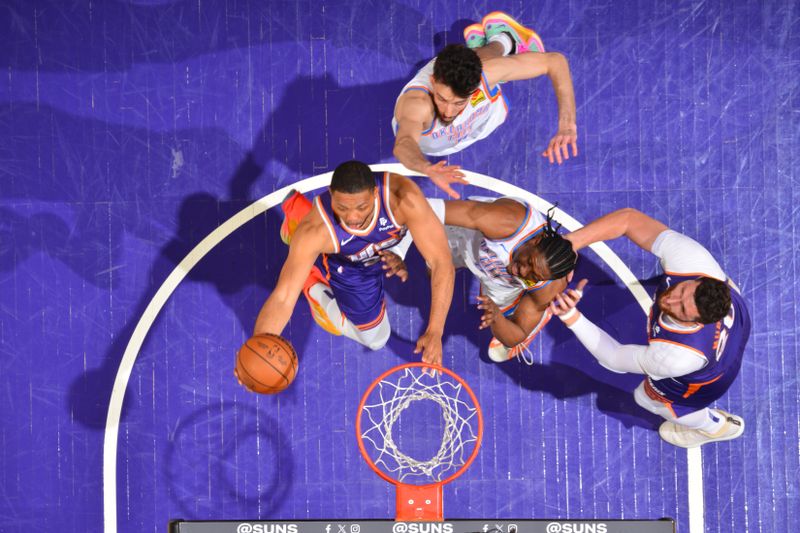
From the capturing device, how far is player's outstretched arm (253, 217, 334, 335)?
5145 millimetres

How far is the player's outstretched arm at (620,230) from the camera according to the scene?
5.58 m

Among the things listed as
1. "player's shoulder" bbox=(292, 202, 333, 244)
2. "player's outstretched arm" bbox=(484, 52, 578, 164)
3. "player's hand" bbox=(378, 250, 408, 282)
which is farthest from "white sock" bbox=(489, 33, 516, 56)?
"player's shoulder" bbox=(292, 202, 333, 244)

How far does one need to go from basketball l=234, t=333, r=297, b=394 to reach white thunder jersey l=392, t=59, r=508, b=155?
6.70ft

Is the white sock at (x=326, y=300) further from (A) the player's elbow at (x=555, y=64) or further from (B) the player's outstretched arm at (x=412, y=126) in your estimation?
(A) the player's elbow at (x=555, y=64)

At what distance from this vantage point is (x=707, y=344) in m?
5.07

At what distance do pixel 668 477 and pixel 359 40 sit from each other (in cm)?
480

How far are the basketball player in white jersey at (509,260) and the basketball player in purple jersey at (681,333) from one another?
0.30 m

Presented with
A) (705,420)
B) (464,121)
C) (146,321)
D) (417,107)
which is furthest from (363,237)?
(705,420)

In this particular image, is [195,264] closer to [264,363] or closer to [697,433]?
[264,363]

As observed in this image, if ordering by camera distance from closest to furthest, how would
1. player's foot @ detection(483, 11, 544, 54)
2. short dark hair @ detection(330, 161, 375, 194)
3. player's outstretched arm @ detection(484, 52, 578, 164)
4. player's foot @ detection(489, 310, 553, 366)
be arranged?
short dark hair @ detection(330, 161, 375, 194) < player's outstretched arm @ detection(484, 52, 578, 164) < player's foot @ detection(489, 310, 553, 366) < player's foot @ detection(483, 11, 544, 54)

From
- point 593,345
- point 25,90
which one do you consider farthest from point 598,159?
point 25,90

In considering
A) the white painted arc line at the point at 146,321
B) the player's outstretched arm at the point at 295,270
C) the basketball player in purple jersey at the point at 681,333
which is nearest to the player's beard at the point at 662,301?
the basketball player in purple jersey at the point at 681,333

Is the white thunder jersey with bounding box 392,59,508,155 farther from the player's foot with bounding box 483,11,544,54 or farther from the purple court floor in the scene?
the player's foot with bounding box 483,11,544,54

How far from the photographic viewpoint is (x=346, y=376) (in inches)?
254
